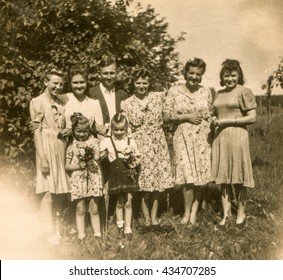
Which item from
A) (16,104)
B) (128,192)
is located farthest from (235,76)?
(16,104)

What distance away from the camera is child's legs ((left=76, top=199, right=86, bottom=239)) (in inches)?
173

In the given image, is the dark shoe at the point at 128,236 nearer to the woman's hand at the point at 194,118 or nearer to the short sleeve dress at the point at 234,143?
→ the short sleeve dress at the point at 234,143

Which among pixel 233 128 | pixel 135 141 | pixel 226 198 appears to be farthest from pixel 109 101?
pixel 226 198

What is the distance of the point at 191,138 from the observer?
15.5 ft

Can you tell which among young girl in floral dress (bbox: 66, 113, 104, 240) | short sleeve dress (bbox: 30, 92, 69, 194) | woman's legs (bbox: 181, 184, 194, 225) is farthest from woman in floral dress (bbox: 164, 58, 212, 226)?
short sleeve dress (bbox: 30, 92, 69, 194)

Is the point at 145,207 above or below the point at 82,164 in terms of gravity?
below

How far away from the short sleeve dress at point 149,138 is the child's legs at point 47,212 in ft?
3.16

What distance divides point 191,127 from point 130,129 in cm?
68

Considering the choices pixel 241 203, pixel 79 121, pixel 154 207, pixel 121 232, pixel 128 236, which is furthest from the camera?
pixel 241 203

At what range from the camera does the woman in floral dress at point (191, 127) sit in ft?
15.4

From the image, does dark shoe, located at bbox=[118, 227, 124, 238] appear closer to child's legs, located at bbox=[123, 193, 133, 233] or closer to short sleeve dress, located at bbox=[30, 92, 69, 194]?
child's legs, located at bbox=[123, 193, 133, 233]

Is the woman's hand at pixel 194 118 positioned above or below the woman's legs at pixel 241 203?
above

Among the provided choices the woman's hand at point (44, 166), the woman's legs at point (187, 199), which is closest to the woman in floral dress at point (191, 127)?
the woman's legs at point (187, 199)

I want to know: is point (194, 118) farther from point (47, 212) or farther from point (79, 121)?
point (47, 212)
